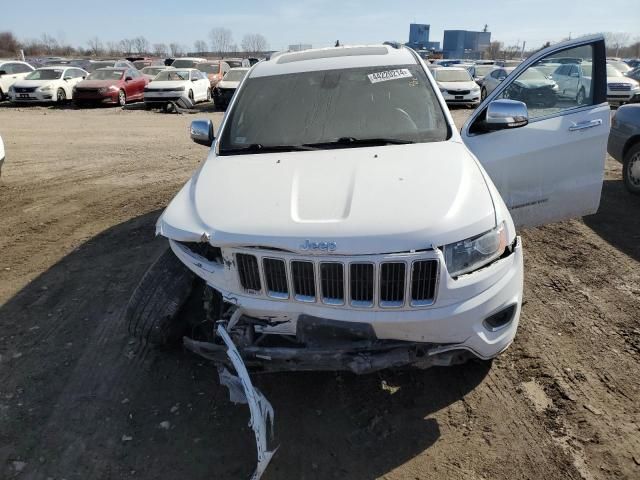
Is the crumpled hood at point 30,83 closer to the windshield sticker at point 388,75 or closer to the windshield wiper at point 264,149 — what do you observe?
the windshield wiper at point 264,149

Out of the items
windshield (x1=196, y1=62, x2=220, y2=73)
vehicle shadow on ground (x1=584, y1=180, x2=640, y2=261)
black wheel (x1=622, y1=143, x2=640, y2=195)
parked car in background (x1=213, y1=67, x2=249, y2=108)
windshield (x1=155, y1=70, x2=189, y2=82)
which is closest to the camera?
vehicle shadow on ground (x1=584, y1=180, x2=640, y2=261)

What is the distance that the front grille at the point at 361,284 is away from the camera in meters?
2.40

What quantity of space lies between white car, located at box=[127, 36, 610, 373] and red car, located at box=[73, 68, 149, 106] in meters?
17.5

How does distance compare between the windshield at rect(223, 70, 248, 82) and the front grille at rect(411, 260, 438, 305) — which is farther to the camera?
the windshield at rect(223, 70, 248, 82)

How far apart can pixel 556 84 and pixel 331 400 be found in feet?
12.2

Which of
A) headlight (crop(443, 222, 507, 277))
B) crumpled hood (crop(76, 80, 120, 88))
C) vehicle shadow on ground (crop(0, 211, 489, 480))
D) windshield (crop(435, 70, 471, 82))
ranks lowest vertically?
vehicle shadow on ground (crop(0, 211, 489, 480))

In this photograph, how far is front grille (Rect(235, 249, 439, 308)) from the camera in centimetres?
239

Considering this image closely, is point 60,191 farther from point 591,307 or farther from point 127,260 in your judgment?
point 591,307

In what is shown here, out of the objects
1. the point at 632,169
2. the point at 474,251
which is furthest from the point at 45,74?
the point at 474,251

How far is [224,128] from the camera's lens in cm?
390

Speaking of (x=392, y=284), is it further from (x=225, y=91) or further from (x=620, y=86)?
(x=620, y=86)

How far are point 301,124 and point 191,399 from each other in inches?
81.6

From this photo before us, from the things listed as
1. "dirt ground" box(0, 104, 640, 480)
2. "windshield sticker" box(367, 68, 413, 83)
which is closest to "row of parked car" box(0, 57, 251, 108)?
"windshield sticker" box(367, 68, 413, 83)

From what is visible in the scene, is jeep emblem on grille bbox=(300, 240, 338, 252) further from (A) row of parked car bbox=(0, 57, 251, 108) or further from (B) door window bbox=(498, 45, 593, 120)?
(A) row of parked car bbox=(0, 57, 251, 108)
